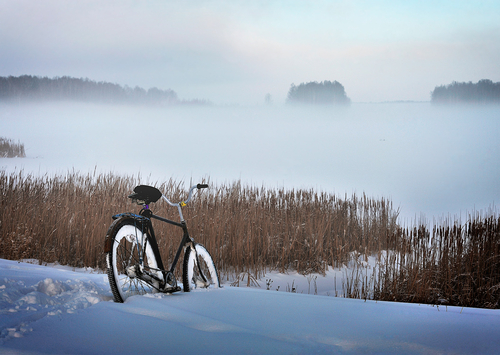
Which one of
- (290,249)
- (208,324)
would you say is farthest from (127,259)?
(290,249)

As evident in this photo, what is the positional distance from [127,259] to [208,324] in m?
0.84

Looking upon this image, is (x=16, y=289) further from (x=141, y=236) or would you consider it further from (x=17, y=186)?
(x=17, y=186)

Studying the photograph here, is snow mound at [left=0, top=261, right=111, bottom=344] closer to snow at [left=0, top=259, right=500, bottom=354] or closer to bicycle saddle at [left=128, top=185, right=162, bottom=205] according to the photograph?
snow at [left=0, top=259, right=500, bottom=354]

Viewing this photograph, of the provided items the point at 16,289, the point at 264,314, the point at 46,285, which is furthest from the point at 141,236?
the point at 264,314

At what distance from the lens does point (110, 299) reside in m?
2.63

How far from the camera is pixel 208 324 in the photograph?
7.91ft

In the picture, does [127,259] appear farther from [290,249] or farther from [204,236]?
[290,249]

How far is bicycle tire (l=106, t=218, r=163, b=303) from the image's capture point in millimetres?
2496

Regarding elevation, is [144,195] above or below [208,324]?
above

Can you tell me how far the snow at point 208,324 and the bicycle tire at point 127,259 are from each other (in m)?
0.12

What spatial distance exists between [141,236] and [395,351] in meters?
1.94

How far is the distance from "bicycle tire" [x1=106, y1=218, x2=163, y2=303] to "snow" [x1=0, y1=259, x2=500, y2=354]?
0.12 m

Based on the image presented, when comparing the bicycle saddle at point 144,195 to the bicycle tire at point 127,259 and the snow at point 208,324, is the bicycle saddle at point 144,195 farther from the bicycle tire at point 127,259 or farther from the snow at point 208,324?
the snow at point 208,324

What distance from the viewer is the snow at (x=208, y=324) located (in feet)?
6.83
